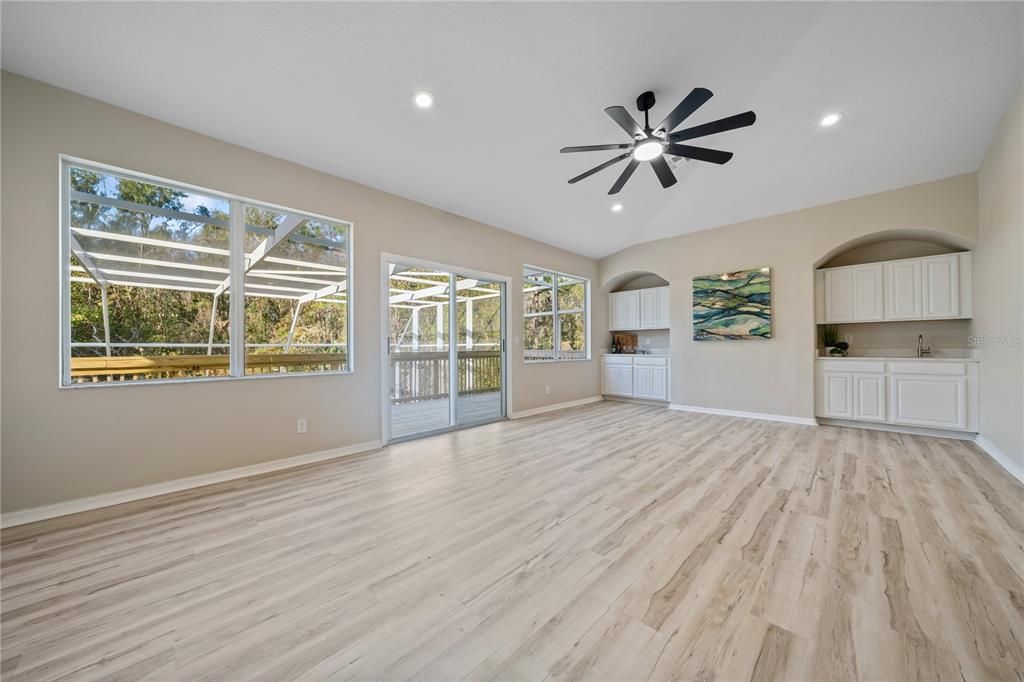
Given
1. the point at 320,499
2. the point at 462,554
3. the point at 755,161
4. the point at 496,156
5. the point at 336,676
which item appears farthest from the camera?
the point at 755,161

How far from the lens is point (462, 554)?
6.27ft

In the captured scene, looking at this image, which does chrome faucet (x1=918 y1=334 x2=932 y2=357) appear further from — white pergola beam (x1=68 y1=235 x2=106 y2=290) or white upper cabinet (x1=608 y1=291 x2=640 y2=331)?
white pergola beam (x1=68 y1=235 x2=106 y2=290)

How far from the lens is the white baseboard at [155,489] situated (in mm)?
2277

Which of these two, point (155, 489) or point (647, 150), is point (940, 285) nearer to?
point (647, 150)

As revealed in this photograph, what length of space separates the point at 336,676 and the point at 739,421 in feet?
17.6

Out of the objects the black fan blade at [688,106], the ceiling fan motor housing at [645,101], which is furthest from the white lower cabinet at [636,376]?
the black fan blade at [688,106]

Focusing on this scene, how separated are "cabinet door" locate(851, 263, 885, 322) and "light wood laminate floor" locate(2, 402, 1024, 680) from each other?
2.20 m

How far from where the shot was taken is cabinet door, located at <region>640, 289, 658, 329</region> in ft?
21.3

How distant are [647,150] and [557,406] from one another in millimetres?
4219

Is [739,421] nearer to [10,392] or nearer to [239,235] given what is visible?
[239,235]

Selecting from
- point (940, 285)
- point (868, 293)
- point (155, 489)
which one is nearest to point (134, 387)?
point (155, 489)

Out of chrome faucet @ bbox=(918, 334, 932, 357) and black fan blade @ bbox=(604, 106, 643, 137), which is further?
chrome faucet @ bbox=(918, 334, 932, 357)

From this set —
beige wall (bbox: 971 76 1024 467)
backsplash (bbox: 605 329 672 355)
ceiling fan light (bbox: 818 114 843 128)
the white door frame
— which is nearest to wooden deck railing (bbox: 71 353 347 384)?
the white door frame

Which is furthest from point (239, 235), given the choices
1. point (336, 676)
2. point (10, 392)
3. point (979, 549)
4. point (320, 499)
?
point (979, 549)
